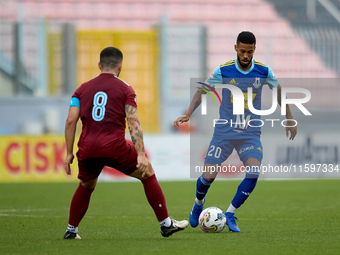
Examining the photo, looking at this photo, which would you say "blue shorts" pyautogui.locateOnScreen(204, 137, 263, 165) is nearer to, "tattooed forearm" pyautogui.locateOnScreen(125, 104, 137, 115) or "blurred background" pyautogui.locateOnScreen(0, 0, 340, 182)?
"tattooed forearm" pyautogui.locateOnScreen(125, 104, 137, 115)

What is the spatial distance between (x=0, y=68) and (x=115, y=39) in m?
3.75

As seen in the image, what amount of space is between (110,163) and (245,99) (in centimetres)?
191

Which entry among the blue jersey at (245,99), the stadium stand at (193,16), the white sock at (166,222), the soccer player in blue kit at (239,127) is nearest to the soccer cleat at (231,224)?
the soccer player in blue kit at (239,127)

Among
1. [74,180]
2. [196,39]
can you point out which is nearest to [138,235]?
[74,180]

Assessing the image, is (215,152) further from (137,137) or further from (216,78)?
(137,137)

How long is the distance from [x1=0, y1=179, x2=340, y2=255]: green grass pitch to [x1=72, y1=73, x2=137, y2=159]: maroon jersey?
0.83 metres

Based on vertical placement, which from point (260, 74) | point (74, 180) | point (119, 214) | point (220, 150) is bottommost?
point (74, 180)

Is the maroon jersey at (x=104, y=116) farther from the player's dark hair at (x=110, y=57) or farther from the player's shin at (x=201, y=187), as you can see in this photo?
the player's shin at (x=201, y=187)

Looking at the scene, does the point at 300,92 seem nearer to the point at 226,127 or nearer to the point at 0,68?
the point at 0,68

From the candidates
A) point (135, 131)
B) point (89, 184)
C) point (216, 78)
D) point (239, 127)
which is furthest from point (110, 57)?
point (239, 127)

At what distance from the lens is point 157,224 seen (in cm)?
676

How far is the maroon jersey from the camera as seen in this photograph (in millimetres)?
5008

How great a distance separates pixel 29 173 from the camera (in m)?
14.5

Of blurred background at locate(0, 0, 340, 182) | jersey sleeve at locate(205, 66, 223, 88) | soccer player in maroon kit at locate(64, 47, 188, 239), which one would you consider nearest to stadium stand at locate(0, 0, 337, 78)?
blurred background at locate(0, 0, 340, 182)
